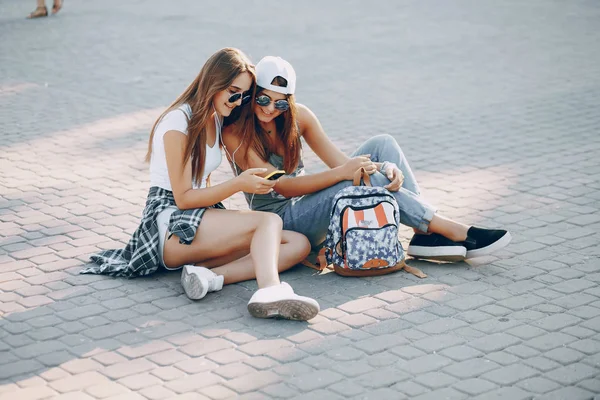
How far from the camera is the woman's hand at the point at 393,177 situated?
4.97 m

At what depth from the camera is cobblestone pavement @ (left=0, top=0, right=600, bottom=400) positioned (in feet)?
12.6

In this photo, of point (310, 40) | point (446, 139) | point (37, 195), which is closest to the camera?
point (37, 195)

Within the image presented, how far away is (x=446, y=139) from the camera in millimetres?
7844

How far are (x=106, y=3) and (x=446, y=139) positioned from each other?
1058cm

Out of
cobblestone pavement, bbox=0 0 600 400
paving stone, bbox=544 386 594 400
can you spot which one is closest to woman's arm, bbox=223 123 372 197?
cobblestone pavement, bbox=0 0 600 400

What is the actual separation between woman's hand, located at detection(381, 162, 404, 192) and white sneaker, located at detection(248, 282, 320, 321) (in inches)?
39.3

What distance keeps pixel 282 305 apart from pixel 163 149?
3.84ft

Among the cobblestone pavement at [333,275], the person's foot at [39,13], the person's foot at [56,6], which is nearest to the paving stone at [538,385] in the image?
the cobblestone pavement at [333,275]

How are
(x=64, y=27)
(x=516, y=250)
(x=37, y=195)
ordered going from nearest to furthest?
1. (x=516, y=250)
2. (x=37, y=195)
3. (x=64, y=27)

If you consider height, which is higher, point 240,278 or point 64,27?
point 64,27

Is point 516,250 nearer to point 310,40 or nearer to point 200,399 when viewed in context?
point 200,399

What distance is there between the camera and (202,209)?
4.74 metres

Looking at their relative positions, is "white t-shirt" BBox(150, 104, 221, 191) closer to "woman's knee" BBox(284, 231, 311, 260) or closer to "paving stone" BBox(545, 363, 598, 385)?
"woman's knee" BBox(284, 231, 311, 260)

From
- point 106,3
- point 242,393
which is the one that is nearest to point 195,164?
point 242,393
